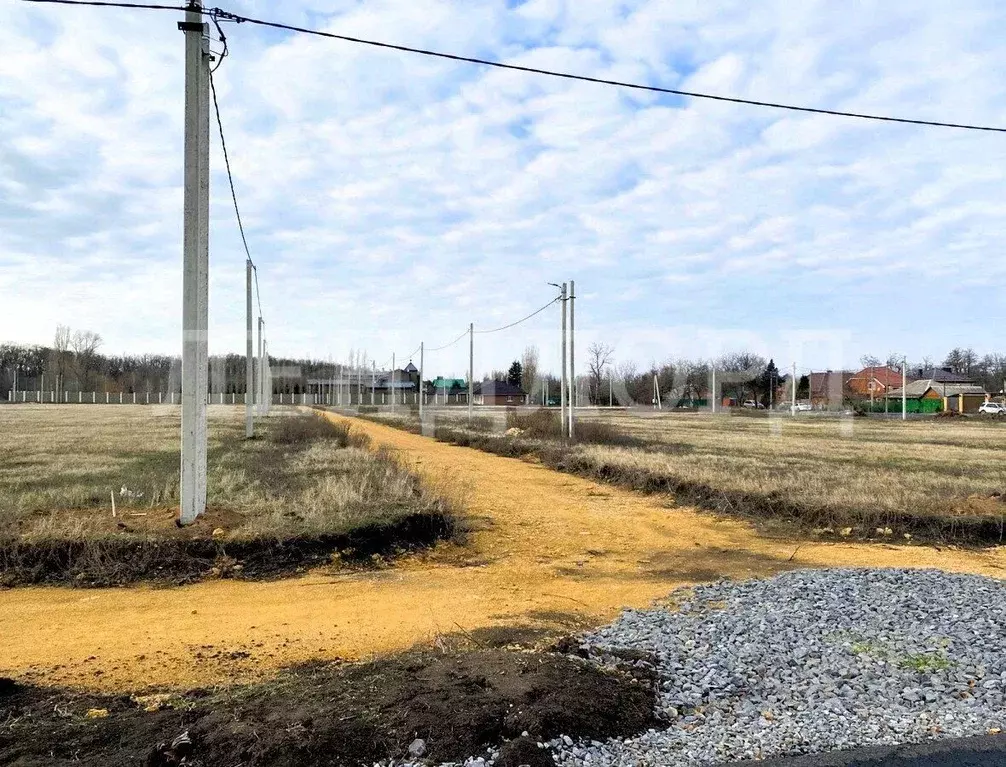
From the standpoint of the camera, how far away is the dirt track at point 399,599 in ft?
16.4

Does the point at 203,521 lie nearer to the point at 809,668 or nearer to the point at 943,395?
the point at 809,668

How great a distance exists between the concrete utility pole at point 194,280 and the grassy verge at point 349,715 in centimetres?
421

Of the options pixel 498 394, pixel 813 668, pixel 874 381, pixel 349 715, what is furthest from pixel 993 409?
pixel 349 715

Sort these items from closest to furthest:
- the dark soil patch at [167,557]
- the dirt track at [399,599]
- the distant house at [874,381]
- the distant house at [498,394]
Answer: the dirt track at [399,599]
the dark soil patch at [167,557]
the distant house at [874,381]
the distant house at [498,394]

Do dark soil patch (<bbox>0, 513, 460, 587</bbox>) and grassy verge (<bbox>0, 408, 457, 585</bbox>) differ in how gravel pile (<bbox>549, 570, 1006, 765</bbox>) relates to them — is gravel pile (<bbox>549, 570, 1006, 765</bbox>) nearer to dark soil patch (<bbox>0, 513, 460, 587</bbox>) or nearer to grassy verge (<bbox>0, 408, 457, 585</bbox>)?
dark soil patch (<bbox>0, 513, 460, 587</bbox>)

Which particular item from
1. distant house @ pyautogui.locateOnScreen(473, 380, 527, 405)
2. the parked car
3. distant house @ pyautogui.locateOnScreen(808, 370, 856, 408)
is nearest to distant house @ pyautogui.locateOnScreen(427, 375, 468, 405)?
distant house @ pyautogui.locateOnScreen(473, 380, 527, 405)

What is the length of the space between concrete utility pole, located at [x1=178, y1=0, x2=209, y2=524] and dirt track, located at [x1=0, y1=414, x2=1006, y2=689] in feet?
5.94

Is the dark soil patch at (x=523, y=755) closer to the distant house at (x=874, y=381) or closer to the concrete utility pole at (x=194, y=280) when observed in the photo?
the concrete utility pole at (x=194, y=280)

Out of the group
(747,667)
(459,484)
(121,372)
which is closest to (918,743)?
(747,667)

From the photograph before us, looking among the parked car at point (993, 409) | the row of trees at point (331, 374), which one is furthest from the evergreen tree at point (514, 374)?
the parked car at point (993, 409)

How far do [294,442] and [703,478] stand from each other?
51.4 ft

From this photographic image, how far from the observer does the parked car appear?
6254 centimetres

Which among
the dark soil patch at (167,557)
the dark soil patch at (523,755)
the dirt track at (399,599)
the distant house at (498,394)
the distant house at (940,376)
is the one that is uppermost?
the distant house at (940,376)

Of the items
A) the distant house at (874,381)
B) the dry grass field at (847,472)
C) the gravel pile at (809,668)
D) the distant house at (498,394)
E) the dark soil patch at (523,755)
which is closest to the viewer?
the dark soil patch at (523,755)
